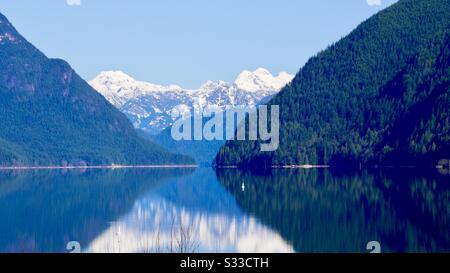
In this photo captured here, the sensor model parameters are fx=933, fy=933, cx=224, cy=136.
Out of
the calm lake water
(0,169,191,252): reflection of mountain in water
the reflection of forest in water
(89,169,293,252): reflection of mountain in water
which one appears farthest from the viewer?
(0,169,191,252): reflection of mountain in water

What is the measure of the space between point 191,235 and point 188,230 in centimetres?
1637

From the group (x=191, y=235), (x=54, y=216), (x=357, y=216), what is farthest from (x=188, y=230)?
(x=54, y=216)

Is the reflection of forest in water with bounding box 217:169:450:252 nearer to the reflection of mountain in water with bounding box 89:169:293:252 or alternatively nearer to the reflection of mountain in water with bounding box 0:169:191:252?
the reflection of mountain in water with bounding box 89:169:293:252

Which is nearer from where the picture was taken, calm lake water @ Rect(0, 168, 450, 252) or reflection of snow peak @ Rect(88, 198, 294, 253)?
reflection of snow peak @ Rect(88, 198, 294, 253)

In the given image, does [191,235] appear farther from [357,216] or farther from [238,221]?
[357,216]

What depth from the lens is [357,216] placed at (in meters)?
82.9

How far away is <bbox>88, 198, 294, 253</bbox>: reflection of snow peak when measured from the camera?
61.7 m

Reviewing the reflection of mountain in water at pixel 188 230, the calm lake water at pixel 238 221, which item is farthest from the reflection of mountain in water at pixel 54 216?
the reflection of mountain in water at pixel 188 230

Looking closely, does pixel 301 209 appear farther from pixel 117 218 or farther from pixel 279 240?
pixel 279 240

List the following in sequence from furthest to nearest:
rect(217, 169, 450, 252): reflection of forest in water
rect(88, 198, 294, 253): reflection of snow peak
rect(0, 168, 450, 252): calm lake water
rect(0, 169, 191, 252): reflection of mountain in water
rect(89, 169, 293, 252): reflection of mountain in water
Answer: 1. rect(0, 169, 191, 252): reflection of mountain in water
2. rect(0, 168, 450, 252): calm lake water
3. rect(217, 169, 450, 252): reflection of forest in water
4. rect(88, 198, 294, 253): reflection of snow peak
5. rect(89, 169, 293, 252): reflection of mountain in water

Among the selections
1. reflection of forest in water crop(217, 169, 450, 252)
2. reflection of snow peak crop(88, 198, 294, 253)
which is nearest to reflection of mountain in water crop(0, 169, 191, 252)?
reflection of snow peak crop(88, 198, 294, 253)

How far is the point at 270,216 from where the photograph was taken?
299 feet

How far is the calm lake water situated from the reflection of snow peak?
0.10 meters
